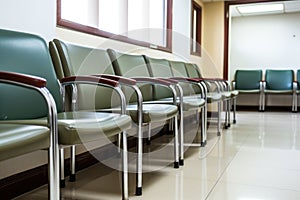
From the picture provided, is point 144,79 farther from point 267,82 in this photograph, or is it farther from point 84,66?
point 267,82

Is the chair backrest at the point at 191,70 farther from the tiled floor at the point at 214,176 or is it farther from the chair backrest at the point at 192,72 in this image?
the tiled floor at the point at 214,176

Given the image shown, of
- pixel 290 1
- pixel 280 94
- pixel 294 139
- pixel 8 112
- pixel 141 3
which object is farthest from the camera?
pixel 280 94

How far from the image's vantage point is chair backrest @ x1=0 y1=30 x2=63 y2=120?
132cm

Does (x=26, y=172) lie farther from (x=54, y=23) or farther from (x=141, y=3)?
(x=141, y=3)

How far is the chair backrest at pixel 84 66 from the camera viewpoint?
5.68 feet

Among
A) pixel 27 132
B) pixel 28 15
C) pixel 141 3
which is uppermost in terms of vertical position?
pixel 141 3

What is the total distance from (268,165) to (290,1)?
4.46 m

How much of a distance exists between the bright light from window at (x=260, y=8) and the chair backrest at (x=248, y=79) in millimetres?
1227

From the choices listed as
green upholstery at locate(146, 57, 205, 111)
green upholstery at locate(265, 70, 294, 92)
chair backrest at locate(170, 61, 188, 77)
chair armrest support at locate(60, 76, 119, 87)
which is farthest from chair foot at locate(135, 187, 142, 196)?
green upholstery at locate(265, 70, 294, 92)

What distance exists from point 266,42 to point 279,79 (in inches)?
36.7

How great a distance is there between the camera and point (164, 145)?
3.04 meters

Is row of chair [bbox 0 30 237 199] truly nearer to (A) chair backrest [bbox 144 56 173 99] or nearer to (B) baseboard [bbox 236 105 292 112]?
(A) chair backrest [bbox 144 56 173 99]

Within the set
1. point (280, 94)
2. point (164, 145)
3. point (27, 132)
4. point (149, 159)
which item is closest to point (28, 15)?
point (27, 132)

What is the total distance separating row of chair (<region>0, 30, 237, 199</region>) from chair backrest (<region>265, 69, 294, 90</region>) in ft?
15.2
